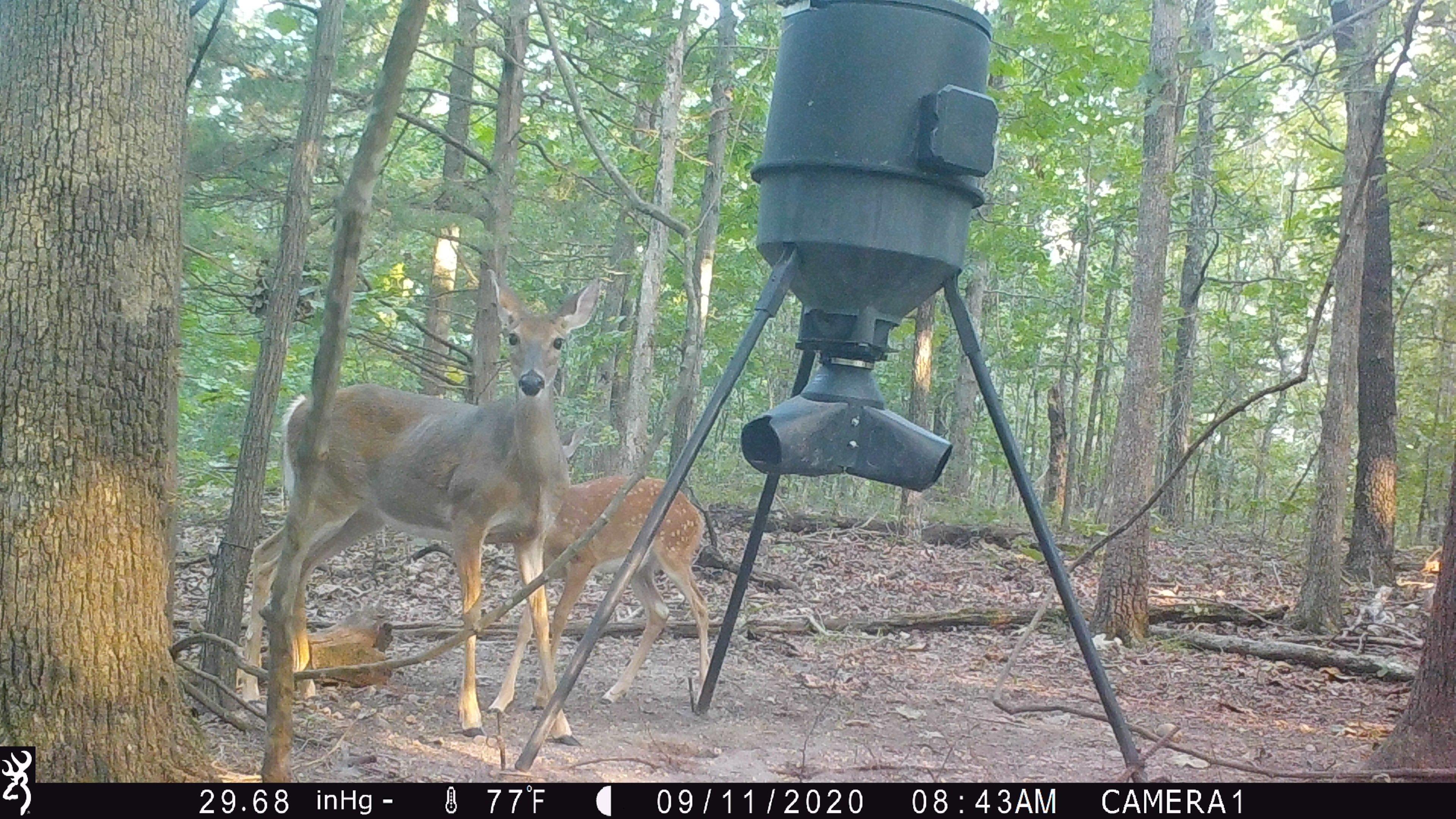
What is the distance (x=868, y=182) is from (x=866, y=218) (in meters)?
0.12

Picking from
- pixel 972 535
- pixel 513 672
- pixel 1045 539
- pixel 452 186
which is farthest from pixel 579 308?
pixel 972 535

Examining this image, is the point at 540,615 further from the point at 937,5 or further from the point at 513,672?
the point at 937,5

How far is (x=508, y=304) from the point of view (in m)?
5.63

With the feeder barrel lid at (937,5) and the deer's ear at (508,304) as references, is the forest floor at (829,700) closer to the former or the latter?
the deer's ear at (508,304)

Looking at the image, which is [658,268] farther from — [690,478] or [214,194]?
[690,478]

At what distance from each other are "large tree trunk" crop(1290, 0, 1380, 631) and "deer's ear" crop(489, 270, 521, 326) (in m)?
5.31

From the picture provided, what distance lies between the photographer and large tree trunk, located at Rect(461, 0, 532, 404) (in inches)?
349

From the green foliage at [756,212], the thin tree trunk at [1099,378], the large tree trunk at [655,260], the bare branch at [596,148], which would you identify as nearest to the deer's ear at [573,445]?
the green foliage at [756,212]

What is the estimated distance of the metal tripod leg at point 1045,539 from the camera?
373 centimetres

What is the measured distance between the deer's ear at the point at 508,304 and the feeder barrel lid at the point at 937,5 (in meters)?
2.10

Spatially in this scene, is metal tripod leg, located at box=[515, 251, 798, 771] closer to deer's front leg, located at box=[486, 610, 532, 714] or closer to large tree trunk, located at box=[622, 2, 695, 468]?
deer's front leg, located at box=[486, 610, 532, 714]

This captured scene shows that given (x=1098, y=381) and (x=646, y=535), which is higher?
(x=1098, y=381)

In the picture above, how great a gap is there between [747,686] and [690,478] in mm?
9688

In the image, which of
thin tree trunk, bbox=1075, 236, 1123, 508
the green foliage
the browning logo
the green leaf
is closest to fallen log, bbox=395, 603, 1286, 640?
the green foliage
